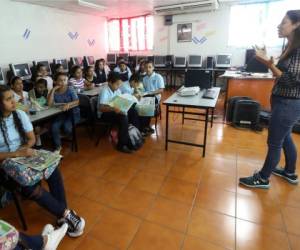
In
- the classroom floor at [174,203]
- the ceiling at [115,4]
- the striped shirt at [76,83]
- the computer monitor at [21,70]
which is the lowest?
the classroom floor at [174,203]

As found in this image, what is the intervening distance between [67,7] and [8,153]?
5669mm

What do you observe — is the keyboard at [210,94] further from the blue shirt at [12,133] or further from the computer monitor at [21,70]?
the computer monitor at [21,70]

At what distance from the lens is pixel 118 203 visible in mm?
1920

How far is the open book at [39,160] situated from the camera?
1.45m

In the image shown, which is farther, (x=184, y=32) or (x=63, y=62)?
(x=184, y=32)

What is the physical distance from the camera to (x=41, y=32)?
571cm

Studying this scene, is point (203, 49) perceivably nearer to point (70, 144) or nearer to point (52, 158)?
point (70, 144)

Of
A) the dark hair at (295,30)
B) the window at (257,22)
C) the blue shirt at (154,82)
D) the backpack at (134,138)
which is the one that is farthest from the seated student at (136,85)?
the window at (257,22)

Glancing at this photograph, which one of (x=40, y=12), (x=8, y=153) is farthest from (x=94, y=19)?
(x=8, y=153)

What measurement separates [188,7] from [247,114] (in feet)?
13.0

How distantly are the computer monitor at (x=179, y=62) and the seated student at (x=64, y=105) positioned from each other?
464 centimetres

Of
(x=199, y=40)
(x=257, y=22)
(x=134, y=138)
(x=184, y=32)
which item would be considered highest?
(x=257, y=22)

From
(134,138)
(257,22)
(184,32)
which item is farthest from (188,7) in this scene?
(134,138)

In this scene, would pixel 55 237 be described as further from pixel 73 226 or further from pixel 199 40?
pixel 199 40
